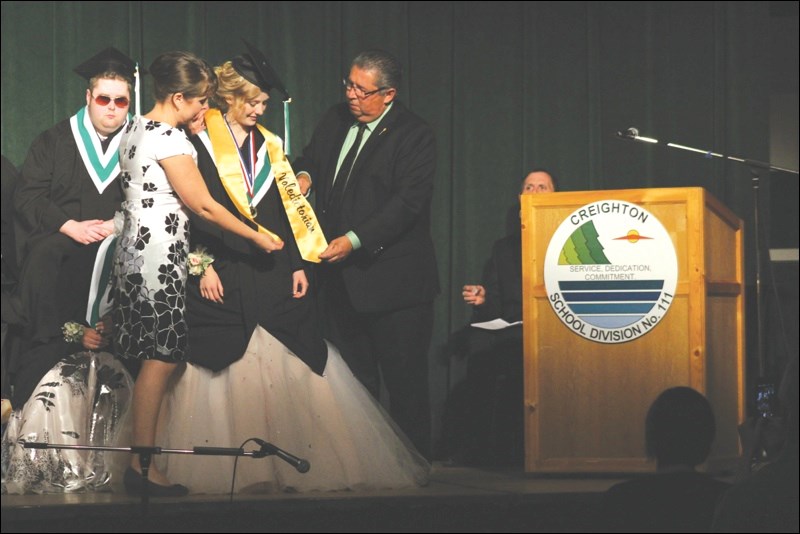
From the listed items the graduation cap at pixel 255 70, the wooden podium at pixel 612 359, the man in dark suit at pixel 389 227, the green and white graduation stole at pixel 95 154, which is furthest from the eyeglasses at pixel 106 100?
the wooden podium at pixel 612 359

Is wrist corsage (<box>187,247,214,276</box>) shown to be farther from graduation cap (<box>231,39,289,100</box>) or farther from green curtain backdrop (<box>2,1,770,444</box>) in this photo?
green curtain backdrop (<box>2,1,770,444</box>)

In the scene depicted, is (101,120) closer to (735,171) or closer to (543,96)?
(543,96)

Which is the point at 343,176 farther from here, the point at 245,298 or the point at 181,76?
the point at 181,76

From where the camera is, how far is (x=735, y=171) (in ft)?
21.4

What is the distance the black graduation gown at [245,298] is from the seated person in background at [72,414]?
16.8 inches

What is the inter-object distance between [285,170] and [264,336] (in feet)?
2.05

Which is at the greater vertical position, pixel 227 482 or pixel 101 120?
pixel 101 120

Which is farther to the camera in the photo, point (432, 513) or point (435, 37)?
point (435, 37)

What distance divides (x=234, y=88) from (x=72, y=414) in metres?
1.35

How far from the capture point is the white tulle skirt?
456cm

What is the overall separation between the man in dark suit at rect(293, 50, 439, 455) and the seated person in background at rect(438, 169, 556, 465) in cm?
70

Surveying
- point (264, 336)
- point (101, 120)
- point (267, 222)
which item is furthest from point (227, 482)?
point (101, 120)

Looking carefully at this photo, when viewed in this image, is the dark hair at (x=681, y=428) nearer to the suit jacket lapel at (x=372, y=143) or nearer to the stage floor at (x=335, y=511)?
the stage floor at (x=335, y=511)

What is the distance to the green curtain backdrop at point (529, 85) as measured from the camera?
20.6 ft
